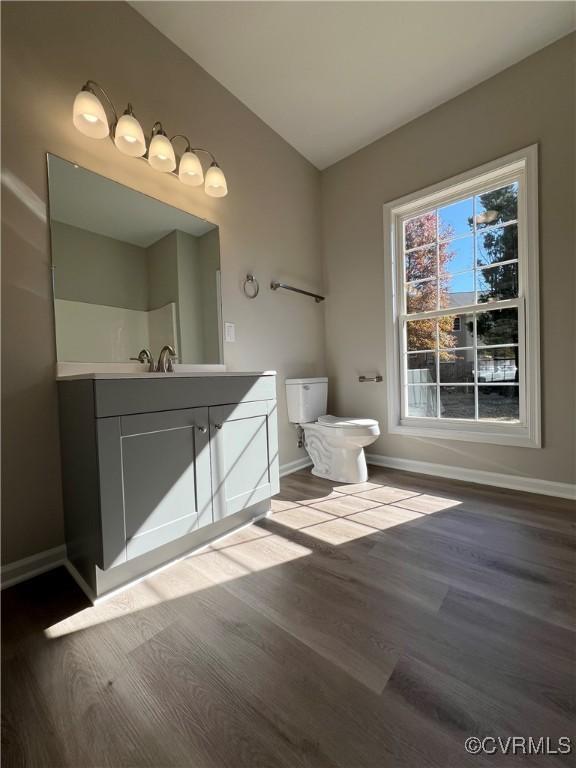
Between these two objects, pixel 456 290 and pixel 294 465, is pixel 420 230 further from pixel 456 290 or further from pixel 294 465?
pixel 294 465

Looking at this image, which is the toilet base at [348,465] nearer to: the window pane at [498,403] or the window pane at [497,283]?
the window pane at [498,403]

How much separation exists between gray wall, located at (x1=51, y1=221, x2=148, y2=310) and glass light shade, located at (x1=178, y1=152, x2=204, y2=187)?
19.1 inches

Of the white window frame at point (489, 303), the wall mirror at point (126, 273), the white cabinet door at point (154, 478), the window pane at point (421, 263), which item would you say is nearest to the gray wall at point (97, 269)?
the wall mirror at point (126, 273)

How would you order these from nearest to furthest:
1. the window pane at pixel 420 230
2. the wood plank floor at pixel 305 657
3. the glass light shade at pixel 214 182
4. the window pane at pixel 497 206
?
the wood plank floor at pixel 305 657, the glass light shade at pixel 214 182, the window pane at pixel 497 206, the window pane at pixel 420 230

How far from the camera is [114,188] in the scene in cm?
155

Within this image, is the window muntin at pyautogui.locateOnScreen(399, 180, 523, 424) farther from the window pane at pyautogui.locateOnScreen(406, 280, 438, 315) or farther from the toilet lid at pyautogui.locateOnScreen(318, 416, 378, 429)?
the toilet lid at pyautogui.locateOnScreen(318, 416, 378, 429)

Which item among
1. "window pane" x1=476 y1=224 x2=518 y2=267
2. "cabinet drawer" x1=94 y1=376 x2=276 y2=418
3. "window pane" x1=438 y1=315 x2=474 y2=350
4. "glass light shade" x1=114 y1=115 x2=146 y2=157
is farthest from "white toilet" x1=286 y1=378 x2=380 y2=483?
"glass light shade" x1=114 y1=115 x2=146 y2=157

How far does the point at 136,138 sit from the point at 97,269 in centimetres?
63

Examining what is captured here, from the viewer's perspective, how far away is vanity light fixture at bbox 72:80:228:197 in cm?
→ 134

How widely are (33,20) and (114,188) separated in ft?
2.08

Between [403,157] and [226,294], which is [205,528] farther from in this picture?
[403,157]

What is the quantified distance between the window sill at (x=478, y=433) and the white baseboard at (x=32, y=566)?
221 centimetres

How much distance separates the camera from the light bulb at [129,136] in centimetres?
144

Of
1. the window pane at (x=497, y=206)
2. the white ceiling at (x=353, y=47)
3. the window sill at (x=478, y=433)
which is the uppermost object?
the white ceiling at (x=353, y=47)
